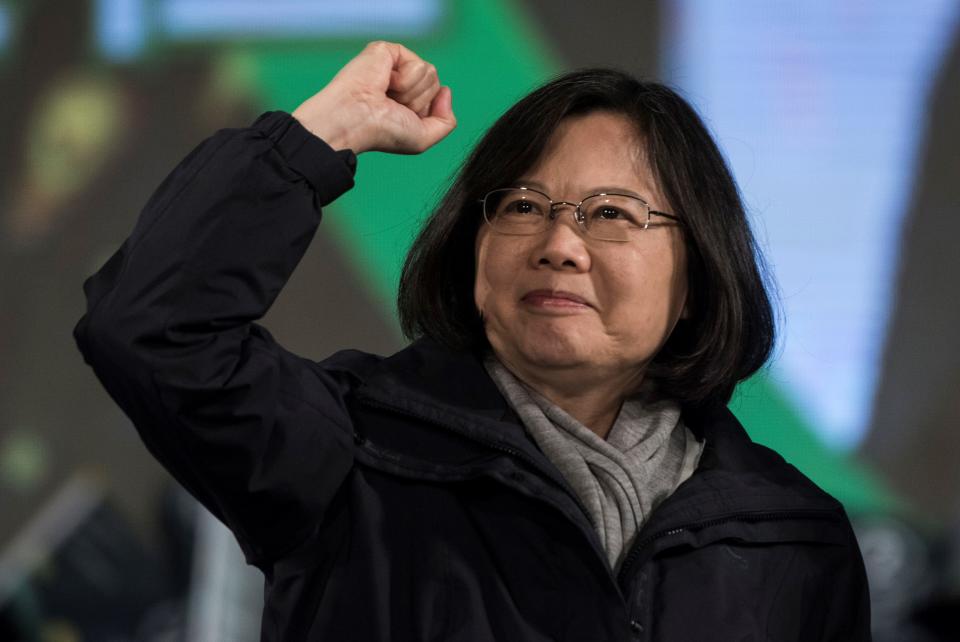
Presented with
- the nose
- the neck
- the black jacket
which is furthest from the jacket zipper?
the nose

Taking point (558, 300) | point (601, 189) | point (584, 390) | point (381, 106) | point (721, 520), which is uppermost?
point (381, 106)

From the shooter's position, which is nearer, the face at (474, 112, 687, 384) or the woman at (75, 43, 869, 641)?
the woman at (75, 43, 869, 641)

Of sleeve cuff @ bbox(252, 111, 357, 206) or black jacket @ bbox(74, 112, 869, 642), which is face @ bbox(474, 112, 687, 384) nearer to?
black jacket @ bbox(74, 112, 869, 642)

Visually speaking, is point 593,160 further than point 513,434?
Yes

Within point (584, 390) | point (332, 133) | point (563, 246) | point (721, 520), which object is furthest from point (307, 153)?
point (721, 520)

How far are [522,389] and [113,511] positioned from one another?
179cm

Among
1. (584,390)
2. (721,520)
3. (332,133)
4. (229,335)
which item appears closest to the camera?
(229,335)

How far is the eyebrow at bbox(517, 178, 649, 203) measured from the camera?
145 centimetres

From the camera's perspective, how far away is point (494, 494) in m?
1.34

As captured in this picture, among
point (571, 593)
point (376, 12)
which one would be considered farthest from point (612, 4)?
point (571, 593)

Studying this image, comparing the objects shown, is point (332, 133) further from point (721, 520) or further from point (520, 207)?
point (721, 520)

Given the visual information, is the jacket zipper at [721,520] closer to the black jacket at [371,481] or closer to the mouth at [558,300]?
the black jacket at [371,481]

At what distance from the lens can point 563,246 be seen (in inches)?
55.8

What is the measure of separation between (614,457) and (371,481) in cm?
29
